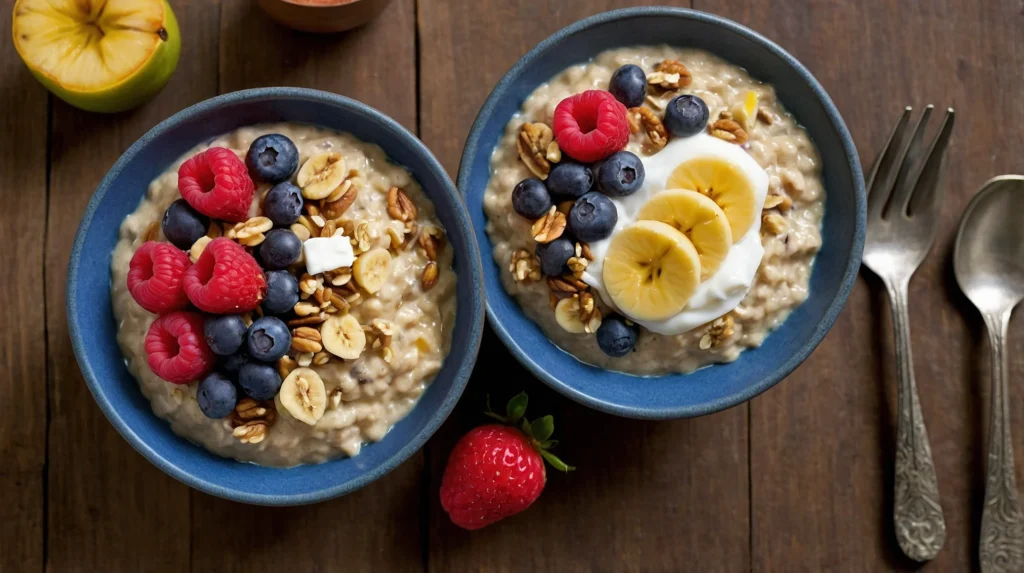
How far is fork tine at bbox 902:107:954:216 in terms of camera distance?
6.00 ft

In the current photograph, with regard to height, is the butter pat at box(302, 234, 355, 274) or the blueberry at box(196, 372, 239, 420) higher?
the butter pat at box(302, 234, 355, 274)

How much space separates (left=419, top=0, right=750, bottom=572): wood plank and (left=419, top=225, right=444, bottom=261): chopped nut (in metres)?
0.31

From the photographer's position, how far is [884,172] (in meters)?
1.87

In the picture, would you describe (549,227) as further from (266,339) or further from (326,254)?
(266,339)

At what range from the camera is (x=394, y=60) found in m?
1.90

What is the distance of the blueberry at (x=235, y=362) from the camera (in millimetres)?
1457

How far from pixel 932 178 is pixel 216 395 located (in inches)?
57.9

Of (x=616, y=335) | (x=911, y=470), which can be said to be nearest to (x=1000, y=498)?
(x=911, y=470)

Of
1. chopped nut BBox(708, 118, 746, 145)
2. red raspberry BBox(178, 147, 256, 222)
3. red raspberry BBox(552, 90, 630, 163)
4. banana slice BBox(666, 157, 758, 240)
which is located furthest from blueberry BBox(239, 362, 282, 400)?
chopped nut BBox(708, 118, 746, 145)

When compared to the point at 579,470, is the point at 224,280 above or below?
above

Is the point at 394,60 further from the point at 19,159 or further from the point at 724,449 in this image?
the point at 724,449

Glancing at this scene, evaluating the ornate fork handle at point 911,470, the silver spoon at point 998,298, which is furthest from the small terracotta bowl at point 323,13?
the silver spoon at point 998,298

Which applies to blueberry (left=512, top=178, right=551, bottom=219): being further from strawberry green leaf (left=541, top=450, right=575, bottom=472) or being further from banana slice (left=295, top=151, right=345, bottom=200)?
strawberry green leaf (left=541, top=450, right=575, bottom=472)

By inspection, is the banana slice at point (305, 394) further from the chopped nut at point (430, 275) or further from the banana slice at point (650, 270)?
the banana slice at point (650, 270)
